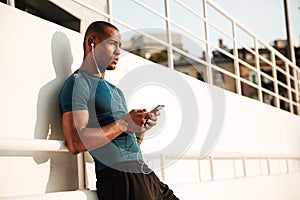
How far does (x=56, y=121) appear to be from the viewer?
2.26 m

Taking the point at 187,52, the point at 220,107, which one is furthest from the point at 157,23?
the point at 220,107

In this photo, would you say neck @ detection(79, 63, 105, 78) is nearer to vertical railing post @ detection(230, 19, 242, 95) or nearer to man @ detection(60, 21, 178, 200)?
man @ detection(60, 21, 178, 200)

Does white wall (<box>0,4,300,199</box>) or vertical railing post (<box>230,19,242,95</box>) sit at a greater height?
vertical railing post (<box>230,19,242,95</box>)

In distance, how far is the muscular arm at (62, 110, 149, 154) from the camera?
82.1 inches

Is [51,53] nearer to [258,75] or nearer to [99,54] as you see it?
[99,54]

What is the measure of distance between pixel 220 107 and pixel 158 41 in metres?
0.91

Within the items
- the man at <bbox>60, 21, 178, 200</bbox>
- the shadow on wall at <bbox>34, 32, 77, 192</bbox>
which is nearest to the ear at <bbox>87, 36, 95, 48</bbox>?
the man at <bbox>60, 21, 178, 200</bbox>

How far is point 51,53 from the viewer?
2273 mm

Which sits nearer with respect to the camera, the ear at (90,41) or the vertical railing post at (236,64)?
the ear at (90,41)

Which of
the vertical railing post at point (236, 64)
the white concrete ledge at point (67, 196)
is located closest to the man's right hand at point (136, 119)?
the white concrete ledge at point (67, 196)

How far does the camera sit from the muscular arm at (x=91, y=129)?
2086mm

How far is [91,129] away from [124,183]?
244mm

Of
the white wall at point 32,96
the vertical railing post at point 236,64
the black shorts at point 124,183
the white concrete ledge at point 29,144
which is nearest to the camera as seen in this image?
the white concrete ledge at point 29,144

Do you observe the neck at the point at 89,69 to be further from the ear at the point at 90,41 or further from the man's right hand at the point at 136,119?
the man's right hand at the point at 136,119
